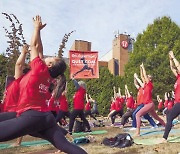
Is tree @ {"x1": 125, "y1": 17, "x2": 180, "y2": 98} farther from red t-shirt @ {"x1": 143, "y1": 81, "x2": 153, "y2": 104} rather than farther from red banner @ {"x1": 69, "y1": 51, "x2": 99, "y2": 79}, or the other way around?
red t-shirt @ {"x1": 143, "y1": 81, "x2": 153, "y2": 104}

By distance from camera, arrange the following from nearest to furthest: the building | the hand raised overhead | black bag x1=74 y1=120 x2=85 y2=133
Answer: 1. the hand raised overhead
2. black bag x1=74 y1=120 x2=85 y2=133
3. the building

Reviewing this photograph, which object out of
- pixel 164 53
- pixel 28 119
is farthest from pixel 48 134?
pixel 164 53

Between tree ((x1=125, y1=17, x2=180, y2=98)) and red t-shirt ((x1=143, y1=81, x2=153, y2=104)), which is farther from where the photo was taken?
tree ((x1=125, y1=17, x2=180, y2=98))

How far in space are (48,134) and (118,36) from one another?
54.8 metres

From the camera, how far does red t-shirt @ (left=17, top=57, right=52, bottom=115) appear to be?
4.11 metres

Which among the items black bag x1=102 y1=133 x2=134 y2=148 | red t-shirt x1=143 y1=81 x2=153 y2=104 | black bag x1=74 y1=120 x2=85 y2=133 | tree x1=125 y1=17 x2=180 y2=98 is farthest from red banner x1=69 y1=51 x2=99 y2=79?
tree x1=125 y1=17 x2=180 y2=98

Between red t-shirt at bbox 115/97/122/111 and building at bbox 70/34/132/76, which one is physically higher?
building at bbox 70/34/132/76

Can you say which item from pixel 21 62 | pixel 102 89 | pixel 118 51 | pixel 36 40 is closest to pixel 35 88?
pixel 36 40

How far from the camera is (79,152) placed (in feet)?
13.5

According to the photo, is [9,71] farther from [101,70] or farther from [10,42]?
[101,70]

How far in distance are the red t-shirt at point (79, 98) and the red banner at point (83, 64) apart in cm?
933

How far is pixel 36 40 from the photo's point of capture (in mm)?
4281

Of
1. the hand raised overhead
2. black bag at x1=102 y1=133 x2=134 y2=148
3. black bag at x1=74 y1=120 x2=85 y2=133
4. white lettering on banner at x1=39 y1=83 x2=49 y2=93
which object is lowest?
black bag at x1=74 y1=120 x2=85 y2=133

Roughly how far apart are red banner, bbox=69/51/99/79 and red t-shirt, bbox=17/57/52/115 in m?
15.8
